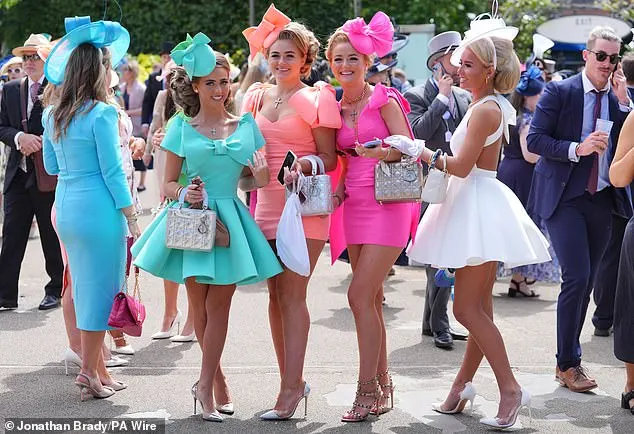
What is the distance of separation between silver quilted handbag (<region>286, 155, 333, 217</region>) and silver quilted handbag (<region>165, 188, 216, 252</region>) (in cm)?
48

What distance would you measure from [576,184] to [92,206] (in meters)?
2.93

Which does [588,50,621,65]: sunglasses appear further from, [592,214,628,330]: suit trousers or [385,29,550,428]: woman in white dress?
[592,214,628,330]: suit trousers

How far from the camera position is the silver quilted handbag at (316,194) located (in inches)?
225

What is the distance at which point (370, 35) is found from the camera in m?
5.91

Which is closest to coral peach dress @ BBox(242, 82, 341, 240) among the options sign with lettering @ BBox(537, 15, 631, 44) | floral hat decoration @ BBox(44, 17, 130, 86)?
floral hat decoration @ BBox(44, 17, 130, 86)

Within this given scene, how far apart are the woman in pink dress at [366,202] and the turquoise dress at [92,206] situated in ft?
4.24

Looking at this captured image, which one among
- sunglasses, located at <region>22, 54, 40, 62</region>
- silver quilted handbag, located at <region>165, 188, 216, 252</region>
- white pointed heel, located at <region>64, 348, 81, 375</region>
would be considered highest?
sunglasses, located at <region>22, 54, 40, 62</region>

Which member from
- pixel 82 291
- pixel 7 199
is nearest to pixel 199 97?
pixel 82 291

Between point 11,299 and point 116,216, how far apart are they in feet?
10.4

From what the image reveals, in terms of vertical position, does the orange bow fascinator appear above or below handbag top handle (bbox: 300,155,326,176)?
above

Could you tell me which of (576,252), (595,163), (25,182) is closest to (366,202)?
(576,252)

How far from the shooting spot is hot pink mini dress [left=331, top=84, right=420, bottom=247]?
19.2ft

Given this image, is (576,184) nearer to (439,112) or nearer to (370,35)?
(439,112)

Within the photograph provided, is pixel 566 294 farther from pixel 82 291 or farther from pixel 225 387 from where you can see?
pixel 82 291
